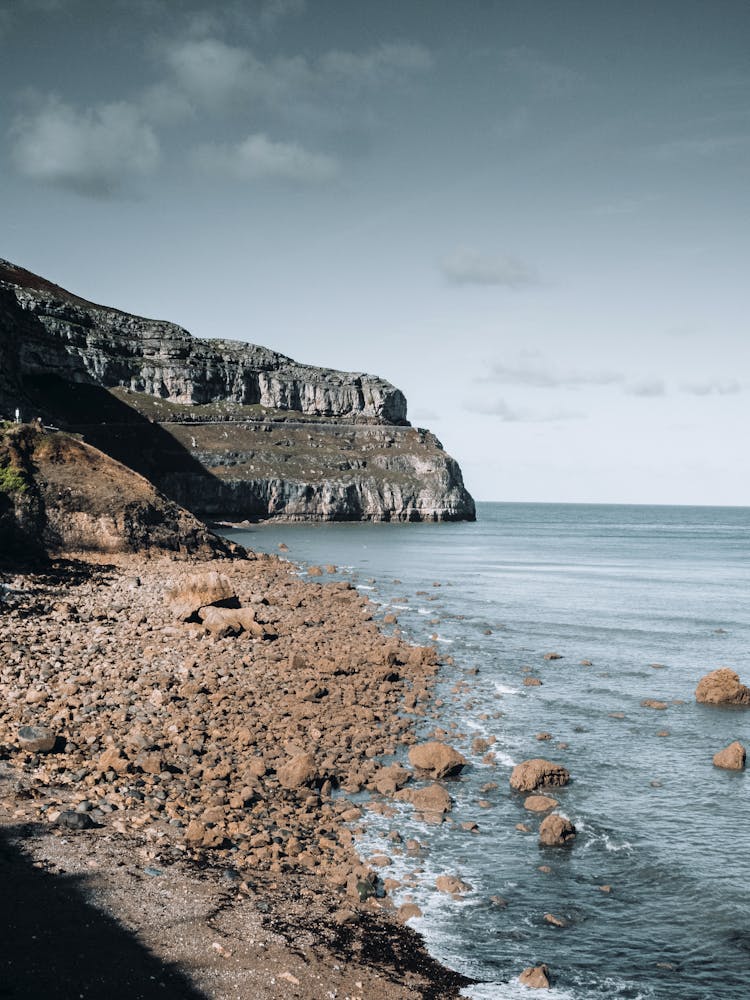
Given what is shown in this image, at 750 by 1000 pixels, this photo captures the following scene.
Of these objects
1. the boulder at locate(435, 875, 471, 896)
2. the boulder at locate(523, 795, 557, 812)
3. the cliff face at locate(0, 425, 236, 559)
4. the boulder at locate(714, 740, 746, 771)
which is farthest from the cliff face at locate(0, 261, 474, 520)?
the boulder at locate(435, 875, 471, 896)

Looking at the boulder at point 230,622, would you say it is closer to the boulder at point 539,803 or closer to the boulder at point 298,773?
Answer: the boulder at point 298,773

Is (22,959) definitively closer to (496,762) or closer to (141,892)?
(141,892)

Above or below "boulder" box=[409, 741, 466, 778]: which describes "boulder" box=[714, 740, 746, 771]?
below

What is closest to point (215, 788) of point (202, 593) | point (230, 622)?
point (230, 622)

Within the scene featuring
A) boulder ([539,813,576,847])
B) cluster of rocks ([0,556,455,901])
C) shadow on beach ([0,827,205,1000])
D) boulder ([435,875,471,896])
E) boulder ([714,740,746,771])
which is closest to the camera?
shadow on beach ([0,827,205,1000])

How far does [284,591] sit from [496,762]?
27864 mm

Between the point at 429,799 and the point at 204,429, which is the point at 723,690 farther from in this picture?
the point at 204,429

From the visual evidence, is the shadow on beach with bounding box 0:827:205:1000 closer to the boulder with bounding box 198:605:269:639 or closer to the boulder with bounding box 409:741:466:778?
the boulder with bounding box 409:741:466:778

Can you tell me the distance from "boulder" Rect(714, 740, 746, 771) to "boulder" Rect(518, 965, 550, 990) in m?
12.2

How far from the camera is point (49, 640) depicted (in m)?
27.3

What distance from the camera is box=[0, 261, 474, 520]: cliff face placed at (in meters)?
149

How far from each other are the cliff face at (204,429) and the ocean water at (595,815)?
4459 inches

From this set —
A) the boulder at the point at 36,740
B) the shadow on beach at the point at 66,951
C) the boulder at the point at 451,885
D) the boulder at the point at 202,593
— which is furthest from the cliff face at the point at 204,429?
the boulder at the point at 451,885

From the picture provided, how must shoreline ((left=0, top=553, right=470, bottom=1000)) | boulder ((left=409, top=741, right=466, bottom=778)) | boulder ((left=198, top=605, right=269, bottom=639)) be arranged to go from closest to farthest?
1. shoreline ((left=0, top=553, right=470, bottom=1000))
2. boulder ((left=409, top=741, right=466, bottom=778))
3. boulder ((left=198, top=605, right=269, bottom=639))
